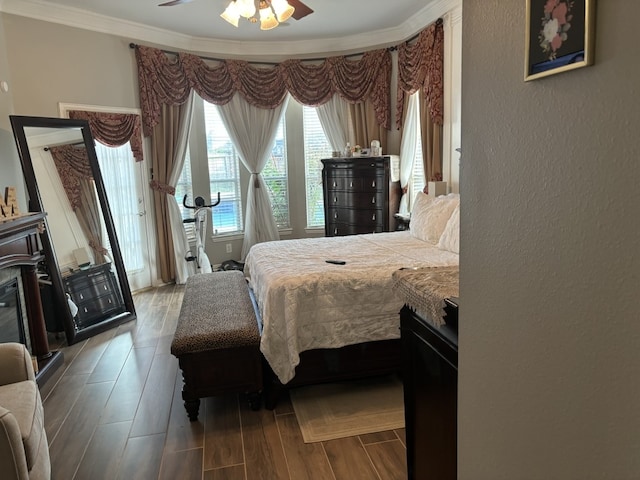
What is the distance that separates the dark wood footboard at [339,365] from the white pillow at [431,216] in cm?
125

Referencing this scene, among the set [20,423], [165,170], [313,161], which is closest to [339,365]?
[20,423]

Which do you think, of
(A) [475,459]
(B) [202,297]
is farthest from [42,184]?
(A) [475,459]

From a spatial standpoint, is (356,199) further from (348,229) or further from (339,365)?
(339,365)

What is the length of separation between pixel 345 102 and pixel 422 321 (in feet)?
15.9

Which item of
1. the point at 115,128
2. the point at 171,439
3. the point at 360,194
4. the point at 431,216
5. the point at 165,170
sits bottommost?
the point at 171,439

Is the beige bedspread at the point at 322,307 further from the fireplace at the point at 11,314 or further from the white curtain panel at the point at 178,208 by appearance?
the white curtain panel at the point at 178,208

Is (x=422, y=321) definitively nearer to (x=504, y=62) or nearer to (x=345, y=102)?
(x=504, y=62)

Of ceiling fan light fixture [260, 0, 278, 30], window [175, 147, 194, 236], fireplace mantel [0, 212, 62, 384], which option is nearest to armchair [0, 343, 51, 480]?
fireplace mantel [0, 212, 62, 384]

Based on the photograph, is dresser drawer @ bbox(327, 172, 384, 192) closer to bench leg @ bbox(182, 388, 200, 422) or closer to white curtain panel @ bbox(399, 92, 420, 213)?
white curtain panel @ bbox(399, 92, 420, 213)

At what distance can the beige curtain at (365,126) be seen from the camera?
5.77 m

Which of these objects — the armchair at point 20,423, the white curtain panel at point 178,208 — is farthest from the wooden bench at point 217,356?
the white curtain panel at point 178,208

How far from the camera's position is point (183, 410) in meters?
2.72

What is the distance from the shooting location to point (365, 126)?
19.1 feet

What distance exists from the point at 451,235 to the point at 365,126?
9.24 feet
